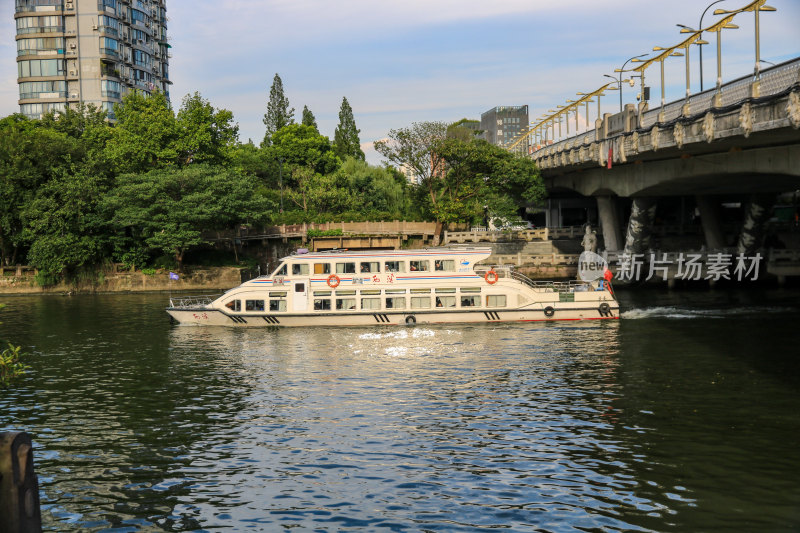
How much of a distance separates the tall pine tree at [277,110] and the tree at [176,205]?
83.0m

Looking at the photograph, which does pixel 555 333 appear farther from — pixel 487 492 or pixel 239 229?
pixel 239 229

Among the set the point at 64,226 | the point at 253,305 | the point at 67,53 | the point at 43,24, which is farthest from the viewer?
the point at 67,53

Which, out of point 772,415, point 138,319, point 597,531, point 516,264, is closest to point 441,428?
point 597,531

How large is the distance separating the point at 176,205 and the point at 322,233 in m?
19.8

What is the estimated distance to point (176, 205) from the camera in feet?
274

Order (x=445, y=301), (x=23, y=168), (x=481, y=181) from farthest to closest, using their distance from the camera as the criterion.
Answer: (x=481, y=181) < (x=23, y=168) < (x=445, y=301)

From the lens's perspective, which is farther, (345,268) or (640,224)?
(640,224)

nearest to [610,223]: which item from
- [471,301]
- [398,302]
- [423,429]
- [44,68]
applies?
[471,301]

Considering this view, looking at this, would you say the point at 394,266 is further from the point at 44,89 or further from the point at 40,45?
the point at 40,45

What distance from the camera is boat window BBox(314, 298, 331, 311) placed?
52.5 meters

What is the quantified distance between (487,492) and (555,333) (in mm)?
27950

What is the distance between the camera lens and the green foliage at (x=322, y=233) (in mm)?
95938

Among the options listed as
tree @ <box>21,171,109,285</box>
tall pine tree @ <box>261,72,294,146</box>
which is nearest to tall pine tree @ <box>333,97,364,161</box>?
tall pine tree @ <box>261,72,294,146</box>

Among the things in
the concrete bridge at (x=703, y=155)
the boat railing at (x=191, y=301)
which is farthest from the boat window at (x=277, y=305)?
the concrete bridge at (x=703, y=155)
